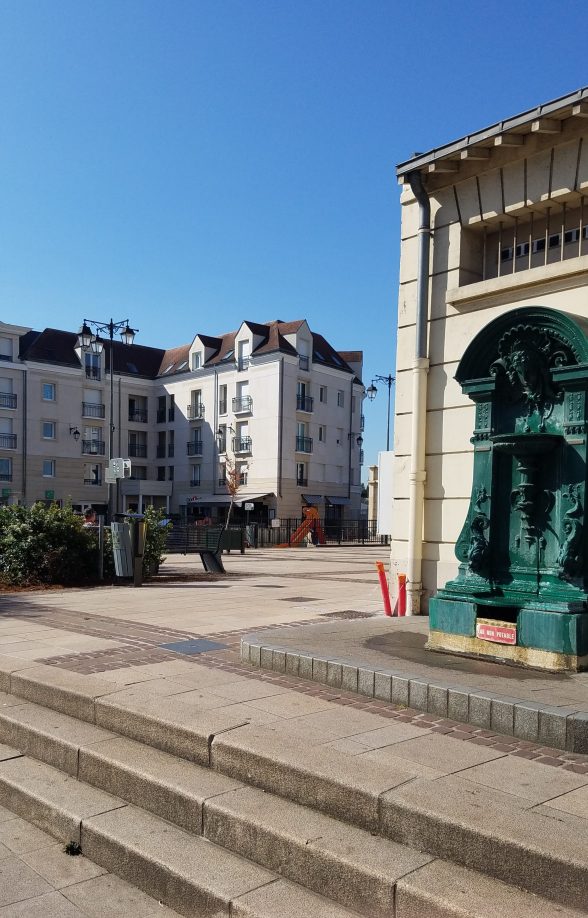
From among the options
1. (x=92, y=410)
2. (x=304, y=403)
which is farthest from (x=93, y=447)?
(x=304, y=403)

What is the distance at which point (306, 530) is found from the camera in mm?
45219

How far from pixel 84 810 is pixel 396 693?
7.84 feet

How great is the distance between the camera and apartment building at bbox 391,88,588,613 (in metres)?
8.95

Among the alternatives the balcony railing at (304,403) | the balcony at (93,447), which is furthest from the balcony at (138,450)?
the balcony railing at (304,403)

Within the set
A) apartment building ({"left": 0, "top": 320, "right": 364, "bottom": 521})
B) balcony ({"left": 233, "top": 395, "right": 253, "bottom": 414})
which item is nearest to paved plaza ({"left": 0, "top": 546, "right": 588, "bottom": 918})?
apartment building ({"left": 0, "top": 320, "right": 364, "bottom": 521})

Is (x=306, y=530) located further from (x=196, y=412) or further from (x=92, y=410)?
(x=92, y=410)

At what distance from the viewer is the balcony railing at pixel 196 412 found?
195ft

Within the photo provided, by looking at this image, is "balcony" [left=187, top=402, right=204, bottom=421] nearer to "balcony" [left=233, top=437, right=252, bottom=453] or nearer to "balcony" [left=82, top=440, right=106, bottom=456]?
"balcony" [left=233, top=437, right=252, bottom=453]

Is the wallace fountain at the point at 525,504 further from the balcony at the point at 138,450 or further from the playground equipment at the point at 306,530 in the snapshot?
the balcony at the point at 138,450

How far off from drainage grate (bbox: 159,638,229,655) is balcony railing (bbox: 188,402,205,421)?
51175 millimetres

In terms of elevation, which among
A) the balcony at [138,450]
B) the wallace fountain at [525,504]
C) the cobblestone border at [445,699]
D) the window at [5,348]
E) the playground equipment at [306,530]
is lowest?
the playground equipment at [306,530]

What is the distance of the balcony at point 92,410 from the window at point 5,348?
6600 millimetres

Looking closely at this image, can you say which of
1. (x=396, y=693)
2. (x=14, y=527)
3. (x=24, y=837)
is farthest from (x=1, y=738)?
(x=14, y=527)

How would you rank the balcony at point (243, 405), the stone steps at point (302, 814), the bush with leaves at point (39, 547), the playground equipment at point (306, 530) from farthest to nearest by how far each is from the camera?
the balcony at point (243, 405), the playground equipment at point (306, 530), the bush with leaves at point (39, 547), the stone steps at point (302, 814)
